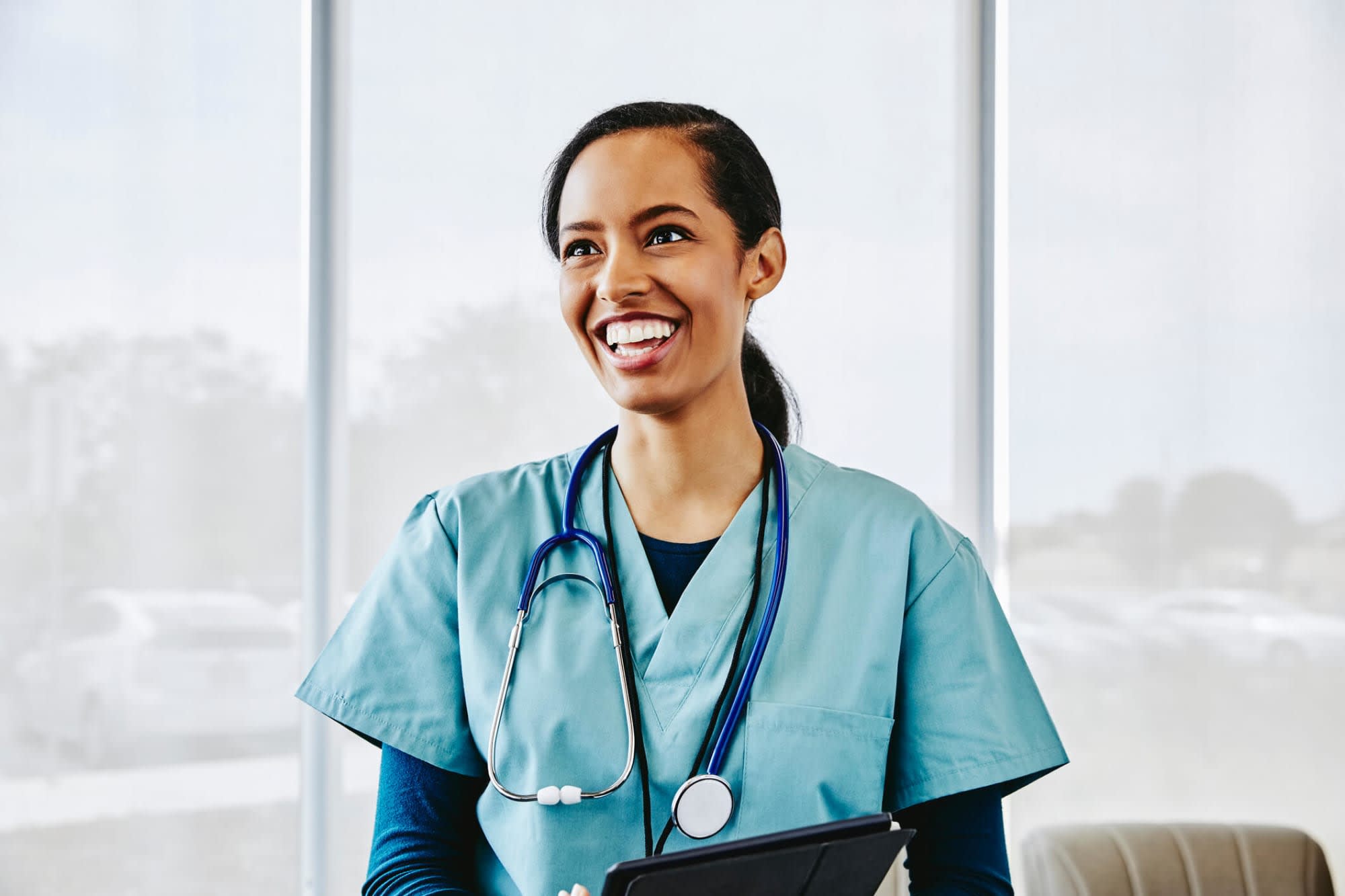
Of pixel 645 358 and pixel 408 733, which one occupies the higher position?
pixel 645 358

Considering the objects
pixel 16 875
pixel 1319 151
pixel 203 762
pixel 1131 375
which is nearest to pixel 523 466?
pixel 203 762

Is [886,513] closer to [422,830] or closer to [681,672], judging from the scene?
[681,672]

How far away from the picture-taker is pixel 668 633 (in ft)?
3.52

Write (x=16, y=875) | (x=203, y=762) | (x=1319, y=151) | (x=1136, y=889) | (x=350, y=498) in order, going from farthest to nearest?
(x=1319, y=151) < (x=350, y=498) < (x=203, y=762) < (x=16, y=875) < (x=1136, y=889)

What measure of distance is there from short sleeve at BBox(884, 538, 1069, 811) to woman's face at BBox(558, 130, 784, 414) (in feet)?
1.12

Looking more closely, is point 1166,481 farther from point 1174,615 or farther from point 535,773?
point 535,773

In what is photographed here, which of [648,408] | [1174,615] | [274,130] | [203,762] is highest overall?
[274,130]

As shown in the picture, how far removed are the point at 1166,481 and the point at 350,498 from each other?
5.34ft

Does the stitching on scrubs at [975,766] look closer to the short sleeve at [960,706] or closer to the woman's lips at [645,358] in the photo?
the short sleeve at [960,706]

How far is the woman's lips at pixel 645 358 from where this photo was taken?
1074mm

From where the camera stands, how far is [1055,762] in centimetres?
108

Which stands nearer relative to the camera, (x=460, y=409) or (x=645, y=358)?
(x=645, y=358)

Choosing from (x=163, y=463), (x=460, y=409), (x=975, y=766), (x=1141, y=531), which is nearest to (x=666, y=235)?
(x=975, y=766)

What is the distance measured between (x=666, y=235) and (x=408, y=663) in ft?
1.71
